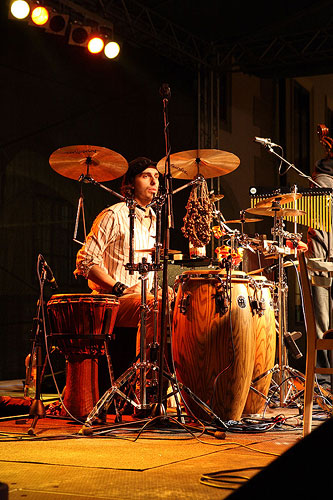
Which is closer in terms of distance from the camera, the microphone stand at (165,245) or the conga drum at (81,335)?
the microphone stand at (165,245)

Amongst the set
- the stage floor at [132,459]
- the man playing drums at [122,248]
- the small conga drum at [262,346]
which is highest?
the man playing drums at [122,248]

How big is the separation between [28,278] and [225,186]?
367 cm

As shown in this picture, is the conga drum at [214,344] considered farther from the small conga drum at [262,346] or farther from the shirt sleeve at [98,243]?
the shirt sleeve at [98,243]

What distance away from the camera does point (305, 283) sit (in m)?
3.42

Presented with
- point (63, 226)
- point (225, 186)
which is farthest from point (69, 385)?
point (225, 186)

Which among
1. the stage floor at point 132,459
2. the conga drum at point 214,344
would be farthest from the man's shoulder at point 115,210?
the stage floor at point 132,459

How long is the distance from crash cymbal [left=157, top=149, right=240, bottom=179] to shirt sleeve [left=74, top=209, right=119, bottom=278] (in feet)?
2.02

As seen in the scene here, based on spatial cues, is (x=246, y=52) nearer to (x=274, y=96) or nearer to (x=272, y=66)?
(x=272, y=66)

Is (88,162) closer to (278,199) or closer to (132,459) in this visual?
(278,199)

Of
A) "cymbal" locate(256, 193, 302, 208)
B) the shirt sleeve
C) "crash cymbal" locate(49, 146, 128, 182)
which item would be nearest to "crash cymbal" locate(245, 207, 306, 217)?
"cymbal" locate(256, 193, 302, 208)

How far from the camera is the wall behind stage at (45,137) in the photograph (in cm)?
754

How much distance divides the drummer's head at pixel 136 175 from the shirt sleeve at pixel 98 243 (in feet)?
1.10

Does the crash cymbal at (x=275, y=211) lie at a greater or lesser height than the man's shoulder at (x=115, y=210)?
greater

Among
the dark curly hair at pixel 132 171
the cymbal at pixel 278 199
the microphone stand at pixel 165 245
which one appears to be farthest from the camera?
the cymbal at pixel 278 199
